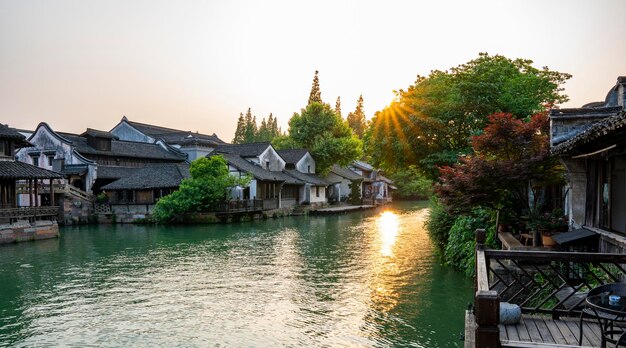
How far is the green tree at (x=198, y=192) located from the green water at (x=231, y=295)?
33.4 ft

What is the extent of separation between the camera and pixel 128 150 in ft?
159

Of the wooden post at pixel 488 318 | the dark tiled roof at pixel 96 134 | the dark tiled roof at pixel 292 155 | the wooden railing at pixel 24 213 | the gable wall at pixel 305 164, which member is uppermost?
the dark tiled roof at pixel 96 134

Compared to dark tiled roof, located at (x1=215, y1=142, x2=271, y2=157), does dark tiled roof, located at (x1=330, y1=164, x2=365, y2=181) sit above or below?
below

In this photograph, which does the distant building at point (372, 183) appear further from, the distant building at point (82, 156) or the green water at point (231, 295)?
the green water at point (231, 295)

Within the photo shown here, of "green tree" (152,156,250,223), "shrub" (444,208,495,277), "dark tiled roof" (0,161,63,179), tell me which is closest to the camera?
"shrub" (444,208,495,277)

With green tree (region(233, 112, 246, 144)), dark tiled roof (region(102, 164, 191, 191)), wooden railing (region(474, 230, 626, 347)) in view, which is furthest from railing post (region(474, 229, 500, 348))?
green tree (region(233, 112, 246, 144))

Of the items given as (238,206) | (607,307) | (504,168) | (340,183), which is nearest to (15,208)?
(238,206)

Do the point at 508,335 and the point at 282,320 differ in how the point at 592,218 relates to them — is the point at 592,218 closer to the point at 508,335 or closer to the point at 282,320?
the point at 508,335

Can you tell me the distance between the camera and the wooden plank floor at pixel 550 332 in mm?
5867

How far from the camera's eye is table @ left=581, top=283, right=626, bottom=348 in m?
5.06

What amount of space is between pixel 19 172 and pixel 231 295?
2022 centimetres

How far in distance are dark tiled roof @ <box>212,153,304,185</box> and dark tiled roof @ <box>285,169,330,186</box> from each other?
5.03ft

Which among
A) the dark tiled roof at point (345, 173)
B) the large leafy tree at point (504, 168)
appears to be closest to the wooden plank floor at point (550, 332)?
the large leafy tree at point (504, 168)

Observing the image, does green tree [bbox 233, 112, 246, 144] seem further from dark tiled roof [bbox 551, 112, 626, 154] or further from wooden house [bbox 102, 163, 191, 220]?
dark tiled roof [bbox 551, 112, 626, 154]
